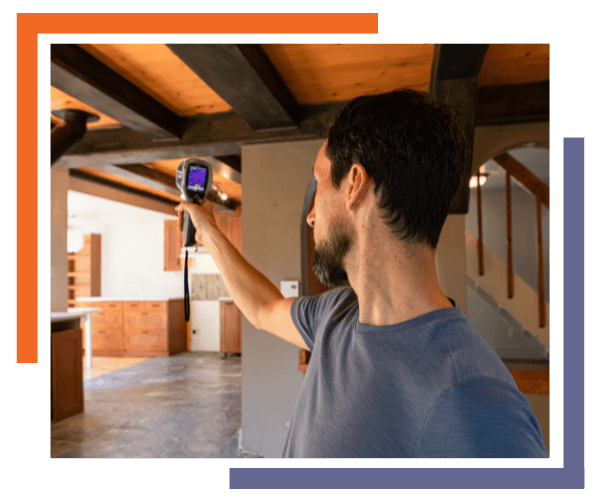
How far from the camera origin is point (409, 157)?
584 mm

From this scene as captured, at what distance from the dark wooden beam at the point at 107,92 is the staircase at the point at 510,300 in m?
3.25

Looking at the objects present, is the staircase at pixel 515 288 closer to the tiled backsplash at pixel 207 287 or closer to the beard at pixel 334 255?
the beard at pixel 334 255

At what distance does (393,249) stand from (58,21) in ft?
2.52

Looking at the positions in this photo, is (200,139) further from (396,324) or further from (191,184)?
(396,324)

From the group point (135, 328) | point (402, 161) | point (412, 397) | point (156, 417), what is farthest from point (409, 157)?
point (135, 328)

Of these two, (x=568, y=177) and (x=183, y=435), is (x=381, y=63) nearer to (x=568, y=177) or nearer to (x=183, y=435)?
(x=568, y=177)

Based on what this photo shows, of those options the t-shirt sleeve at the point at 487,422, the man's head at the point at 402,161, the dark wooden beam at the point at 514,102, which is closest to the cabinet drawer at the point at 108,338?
the dark wooden beam at the point at 514,102

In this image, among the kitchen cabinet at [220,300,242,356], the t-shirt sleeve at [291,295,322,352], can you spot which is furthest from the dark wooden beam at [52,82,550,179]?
the kitchen cabinet at [220,300,242,356]

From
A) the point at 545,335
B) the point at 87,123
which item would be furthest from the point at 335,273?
the point at 545,335

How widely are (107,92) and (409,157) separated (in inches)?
77.1

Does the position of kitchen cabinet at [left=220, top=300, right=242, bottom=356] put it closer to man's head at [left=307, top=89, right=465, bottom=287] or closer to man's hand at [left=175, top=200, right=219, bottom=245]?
man's hand at [left=175, top=200, right=219, bottom=245]

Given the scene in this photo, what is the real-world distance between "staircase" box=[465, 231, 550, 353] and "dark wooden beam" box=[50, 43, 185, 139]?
325 centimetres

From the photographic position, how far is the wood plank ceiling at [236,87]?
185 centimetres

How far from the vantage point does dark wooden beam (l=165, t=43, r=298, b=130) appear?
1659 millimetres
